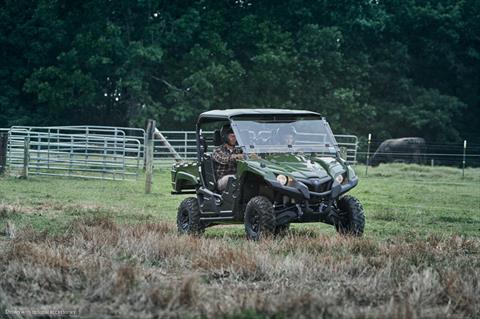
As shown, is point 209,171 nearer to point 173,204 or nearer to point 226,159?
point 226,159

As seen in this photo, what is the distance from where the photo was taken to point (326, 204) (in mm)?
12211

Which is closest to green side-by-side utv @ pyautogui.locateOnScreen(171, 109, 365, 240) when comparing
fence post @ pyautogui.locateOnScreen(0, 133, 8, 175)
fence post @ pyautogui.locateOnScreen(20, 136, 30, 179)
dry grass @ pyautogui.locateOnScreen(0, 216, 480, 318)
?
dry grass @ pyautogui.locateOnScreen(0, 216, 480, 318)

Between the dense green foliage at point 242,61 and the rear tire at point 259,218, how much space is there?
32.2 metres

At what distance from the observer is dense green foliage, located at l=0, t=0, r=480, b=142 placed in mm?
45031

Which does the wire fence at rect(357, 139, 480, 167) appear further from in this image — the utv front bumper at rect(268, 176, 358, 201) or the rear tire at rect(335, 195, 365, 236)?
the utv front bumper at rect(268, 176, 358, 201)

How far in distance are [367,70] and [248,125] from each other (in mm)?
37244

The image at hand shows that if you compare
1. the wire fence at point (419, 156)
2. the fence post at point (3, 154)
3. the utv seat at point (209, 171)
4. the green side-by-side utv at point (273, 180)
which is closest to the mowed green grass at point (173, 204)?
the green side-by-side utv at point (273, 180)

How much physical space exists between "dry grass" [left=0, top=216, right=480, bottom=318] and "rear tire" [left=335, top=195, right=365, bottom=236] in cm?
123

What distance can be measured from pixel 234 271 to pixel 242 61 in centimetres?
4090

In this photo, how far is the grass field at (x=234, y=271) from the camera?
7.16 meters

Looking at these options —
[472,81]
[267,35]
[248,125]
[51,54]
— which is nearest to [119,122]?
[51,54]

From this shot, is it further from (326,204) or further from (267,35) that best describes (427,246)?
(267,35)

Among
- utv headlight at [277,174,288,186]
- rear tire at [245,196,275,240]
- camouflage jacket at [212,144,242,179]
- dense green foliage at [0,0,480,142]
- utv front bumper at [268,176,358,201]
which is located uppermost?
dense green foliage at [0,0,480,142]

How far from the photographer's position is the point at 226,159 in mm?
12875
